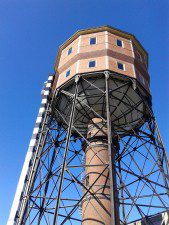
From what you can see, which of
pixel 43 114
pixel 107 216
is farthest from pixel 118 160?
pixel 43 114

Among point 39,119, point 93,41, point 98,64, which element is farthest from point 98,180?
point 93,41

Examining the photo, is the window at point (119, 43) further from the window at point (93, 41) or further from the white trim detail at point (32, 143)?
the white trim detail at point (32, 143)

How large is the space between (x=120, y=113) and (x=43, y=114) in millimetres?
6132

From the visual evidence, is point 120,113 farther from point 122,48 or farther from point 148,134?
point 122,48

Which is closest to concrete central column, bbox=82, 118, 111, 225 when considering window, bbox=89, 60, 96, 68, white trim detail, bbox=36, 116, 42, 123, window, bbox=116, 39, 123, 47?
window, bbox=89, 60, 96, 68

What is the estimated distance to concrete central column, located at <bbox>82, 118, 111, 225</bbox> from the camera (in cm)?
1207

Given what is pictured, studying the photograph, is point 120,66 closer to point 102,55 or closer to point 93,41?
point 102,55

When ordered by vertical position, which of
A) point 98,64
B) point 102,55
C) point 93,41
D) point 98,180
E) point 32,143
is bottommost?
point 98,180

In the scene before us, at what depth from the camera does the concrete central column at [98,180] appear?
12070mm

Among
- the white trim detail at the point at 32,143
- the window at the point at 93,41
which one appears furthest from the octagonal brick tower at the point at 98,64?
the white trim detail at the point at 32,143

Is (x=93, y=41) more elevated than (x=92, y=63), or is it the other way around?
(x=93, y=41)

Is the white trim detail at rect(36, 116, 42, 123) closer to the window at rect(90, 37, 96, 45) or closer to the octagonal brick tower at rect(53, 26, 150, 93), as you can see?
the octagonal brick tower at rect(53, 26, 150, 93)

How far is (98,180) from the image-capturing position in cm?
1314

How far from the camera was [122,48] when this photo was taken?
1608 cm
